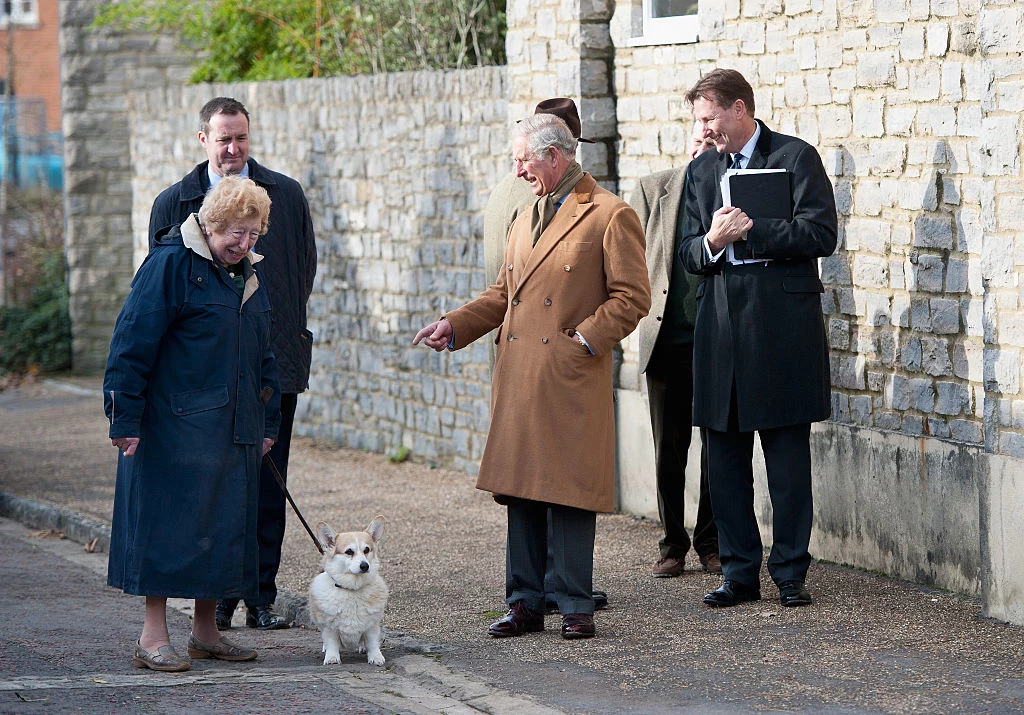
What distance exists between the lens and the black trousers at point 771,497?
23.0ft

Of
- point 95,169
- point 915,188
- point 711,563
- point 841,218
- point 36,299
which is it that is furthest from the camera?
point 36,299

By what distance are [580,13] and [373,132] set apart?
3.35m

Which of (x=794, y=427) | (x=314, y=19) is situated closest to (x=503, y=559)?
(x=794, y=427)

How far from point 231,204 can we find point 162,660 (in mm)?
1788

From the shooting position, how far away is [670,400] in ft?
25.9

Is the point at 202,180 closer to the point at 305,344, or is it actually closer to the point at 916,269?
the point at 305,344

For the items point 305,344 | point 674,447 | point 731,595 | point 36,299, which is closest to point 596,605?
point 731,595

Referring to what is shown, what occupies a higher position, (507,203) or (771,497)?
(507,203)

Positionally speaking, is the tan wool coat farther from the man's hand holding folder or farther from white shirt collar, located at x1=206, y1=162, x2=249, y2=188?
white shirt collar, located at x1=206, y1=162, x2=249, y2=188

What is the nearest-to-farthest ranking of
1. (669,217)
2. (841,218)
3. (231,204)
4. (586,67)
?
(231,204)
(669,217)
(841,218)
(586,67)

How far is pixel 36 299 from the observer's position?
20078 mm

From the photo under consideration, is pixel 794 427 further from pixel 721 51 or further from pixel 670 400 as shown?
pixel 721 51

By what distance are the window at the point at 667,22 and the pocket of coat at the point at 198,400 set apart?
4463 millimetres

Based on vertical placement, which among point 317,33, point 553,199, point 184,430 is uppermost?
point 317,33
